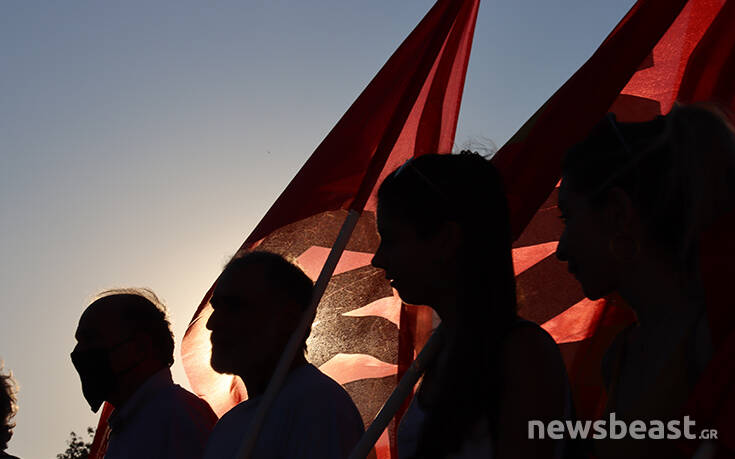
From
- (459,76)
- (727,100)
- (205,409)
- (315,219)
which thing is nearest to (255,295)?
(315,219)

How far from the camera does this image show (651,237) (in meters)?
2.20

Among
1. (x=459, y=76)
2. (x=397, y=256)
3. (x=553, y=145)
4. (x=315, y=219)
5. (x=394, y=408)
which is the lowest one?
(x=394, y=408)

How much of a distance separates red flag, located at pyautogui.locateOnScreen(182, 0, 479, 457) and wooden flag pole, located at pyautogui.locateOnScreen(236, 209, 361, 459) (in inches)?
16.7

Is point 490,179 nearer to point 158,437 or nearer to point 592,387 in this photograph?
point 592,387

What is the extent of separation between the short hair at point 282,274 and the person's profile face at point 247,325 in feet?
0.11

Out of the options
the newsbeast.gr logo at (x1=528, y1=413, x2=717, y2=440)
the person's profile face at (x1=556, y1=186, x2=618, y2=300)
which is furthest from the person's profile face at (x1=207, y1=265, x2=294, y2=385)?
the person's profile face at (x1=556, y1=186, x2=618, y2=300)

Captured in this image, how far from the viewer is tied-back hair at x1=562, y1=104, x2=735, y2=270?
6.83ft

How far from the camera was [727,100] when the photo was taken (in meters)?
4.05

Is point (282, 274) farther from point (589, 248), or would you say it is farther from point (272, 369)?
point (589, 248)

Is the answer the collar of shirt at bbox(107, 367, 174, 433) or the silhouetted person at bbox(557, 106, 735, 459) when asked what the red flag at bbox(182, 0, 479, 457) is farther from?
the silhouetted person at bbox(557, 106, 735, 459)

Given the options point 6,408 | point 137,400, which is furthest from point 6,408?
point 137,400

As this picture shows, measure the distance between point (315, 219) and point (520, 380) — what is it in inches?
99.9

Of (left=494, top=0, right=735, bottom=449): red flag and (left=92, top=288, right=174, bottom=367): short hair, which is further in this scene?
(left=92, top=288, right=174, bottom=367): short hair

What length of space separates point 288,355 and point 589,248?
1.78 m
